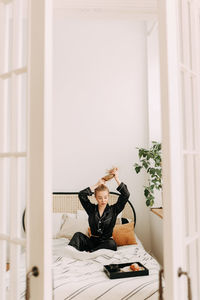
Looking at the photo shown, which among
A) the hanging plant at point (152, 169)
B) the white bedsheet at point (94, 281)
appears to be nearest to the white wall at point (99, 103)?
the hanging plant at point (152, 169)

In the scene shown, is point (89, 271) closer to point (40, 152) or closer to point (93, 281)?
point (93, 281)

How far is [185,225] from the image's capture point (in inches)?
56.6

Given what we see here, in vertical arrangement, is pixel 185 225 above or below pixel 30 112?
below

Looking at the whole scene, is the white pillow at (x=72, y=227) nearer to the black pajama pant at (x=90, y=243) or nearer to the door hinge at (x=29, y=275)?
the black pajama pant at (x=90, y=243)

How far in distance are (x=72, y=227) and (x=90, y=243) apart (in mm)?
454

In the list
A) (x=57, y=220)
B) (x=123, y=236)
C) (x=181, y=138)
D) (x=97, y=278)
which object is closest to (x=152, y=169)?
(x=123, y=236)

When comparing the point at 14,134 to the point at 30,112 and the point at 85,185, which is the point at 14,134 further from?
the point at 85,185

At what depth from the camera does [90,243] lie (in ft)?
11.9

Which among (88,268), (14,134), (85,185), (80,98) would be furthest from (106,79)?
(14,134)

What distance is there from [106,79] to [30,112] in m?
3.67

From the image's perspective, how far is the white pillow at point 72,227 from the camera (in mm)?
3984

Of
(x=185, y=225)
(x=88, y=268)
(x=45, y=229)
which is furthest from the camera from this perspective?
(x=88, y=268)

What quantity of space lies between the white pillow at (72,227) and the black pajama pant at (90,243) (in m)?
0.30

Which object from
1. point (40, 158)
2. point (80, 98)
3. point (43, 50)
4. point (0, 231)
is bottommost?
point (0, 231)
